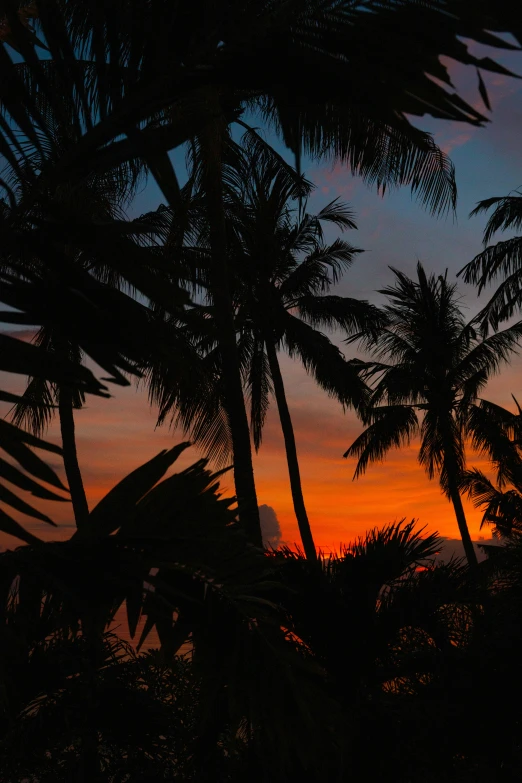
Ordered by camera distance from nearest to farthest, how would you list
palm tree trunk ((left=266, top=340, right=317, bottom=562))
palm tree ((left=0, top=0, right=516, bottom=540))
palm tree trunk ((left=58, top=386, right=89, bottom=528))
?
palm tree ((left=0, top=0, right=516, bottom=540)), palm tree trunk ((left=58, top=386, right=89, bottom=528)), palm tree trunk ((left=266, top=340, right=317, bottom=562))

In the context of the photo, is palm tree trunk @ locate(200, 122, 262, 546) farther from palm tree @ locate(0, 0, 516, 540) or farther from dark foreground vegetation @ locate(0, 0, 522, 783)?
palm tree @ locate(0, 0, 516, 540)

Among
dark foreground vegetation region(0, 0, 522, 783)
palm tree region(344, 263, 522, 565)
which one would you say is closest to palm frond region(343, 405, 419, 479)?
palm tree region(344, 263, 522, 565)

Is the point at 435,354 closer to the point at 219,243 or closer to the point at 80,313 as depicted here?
the point at 219,243

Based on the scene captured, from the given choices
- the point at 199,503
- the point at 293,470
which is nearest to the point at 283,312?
the point at 293,470

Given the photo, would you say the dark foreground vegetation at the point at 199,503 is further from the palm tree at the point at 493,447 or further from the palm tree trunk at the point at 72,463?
the palm tree at the point at 493,447

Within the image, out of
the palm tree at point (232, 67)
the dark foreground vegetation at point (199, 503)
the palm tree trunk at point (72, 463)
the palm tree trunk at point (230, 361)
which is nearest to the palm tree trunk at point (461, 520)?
the dark foreground vegetation at point (199, 503)

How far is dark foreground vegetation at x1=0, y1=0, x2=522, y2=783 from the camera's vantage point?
186 centimetres

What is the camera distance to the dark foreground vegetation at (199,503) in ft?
6.11

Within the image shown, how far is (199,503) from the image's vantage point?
11.1 ft

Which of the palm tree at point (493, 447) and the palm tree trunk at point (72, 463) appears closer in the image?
the palm tree trunk at point (72, 463)

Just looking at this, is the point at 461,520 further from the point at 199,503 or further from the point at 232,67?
the point at 232,67

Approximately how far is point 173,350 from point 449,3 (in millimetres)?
1144

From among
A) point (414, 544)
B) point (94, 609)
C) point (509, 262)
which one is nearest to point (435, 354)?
point (509, 262)

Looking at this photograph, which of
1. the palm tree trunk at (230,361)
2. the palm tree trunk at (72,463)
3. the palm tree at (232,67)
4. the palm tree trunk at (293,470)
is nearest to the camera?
the palm tree at (232,67)
